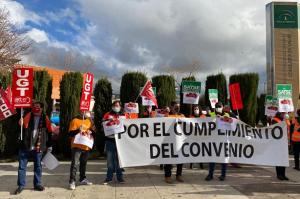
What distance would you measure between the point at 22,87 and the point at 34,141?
163 centimetres

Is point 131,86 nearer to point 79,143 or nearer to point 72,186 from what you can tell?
point 79,143

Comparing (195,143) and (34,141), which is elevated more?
(34,141)

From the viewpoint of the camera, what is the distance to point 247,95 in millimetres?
16734

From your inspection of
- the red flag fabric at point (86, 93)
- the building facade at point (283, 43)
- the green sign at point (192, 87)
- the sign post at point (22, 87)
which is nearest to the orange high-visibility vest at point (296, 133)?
the green sign at point (192, 87)

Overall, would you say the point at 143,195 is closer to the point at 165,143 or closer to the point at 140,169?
the point at 165,143

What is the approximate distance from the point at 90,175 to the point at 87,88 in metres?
2.60

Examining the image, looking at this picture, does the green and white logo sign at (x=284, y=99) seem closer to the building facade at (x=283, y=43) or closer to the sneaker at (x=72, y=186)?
the sneaker at (x=72, y=186)

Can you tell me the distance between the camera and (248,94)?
55.0ft

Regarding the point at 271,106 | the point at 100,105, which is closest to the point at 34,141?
the point at 100,105

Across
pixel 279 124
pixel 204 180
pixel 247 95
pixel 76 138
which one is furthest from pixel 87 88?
→ pixel 247 95

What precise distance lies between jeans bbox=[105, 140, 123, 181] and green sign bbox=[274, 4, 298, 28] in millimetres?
40937

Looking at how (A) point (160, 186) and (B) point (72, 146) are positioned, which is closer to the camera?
(B) point (72, 146)

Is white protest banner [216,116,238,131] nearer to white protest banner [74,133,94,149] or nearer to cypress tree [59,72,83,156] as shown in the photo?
white protest banner [74,133,94,149]

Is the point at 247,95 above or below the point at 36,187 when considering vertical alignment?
above
